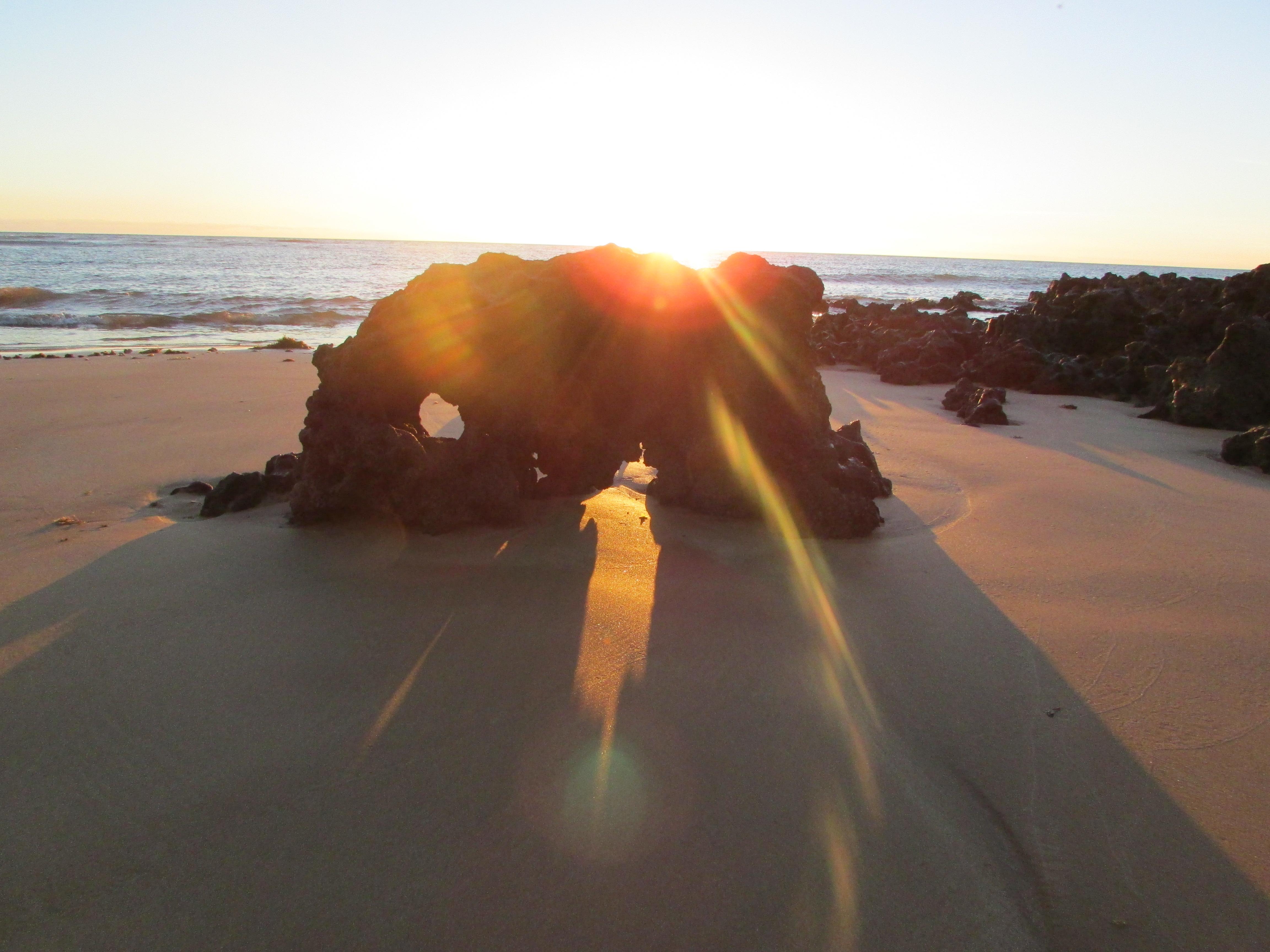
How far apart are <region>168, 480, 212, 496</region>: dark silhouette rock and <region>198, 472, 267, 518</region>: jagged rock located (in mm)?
225

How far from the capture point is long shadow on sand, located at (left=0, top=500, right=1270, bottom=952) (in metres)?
1.87

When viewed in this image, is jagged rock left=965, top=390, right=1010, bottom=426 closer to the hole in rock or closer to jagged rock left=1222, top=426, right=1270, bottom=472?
jagged rock left=1222, top=426, right=1270, bottom=472

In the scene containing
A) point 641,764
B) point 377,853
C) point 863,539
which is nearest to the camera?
point 377,853

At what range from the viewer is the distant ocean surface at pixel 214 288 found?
725 inches

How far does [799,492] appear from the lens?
451 cm

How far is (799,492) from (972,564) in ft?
3.48

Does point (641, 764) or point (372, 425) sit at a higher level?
point (372, 425)

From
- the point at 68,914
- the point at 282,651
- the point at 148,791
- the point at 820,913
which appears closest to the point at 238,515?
the point at 282,651

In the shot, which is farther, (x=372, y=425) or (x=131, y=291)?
(x=131, y=291)

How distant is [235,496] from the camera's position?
4.64 metres

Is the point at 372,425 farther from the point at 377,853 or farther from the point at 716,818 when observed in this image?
the point at 716,818

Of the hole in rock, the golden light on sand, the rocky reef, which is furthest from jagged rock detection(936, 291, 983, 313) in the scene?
the golden light on sand

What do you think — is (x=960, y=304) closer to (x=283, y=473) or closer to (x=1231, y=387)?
A: (x=1231, y=387)

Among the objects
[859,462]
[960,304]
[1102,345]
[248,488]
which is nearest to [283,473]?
[248,488]
